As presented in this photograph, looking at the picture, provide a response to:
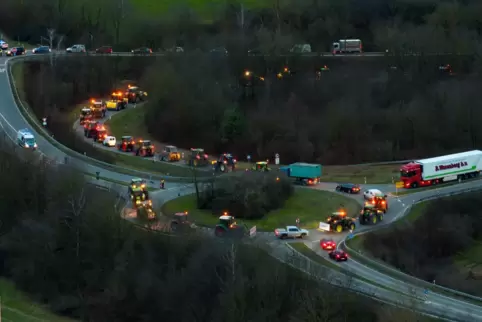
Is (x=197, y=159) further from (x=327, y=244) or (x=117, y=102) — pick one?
(x=327, y=244)

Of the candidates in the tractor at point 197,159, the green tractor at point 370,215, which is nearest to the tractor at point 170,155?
the tractor at point 197,159

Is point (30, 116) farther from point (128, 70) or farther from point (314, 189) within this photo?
point (314, 189)

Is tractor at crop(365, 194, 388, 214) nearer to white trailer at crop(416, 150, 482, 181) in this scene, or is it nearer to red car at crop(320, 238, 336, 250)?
white trailer at crop(416, 150, 482, 181)

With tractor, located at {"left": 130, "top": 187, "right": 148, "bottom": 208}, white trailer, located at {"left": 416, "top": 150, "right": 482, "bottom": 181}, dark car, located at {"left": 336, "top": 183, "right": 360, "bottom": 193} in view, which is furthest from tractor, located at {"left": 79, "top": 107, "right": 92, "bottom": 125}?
white trailer, located at {"left": 416, "top": 150, "right": 482, "bottom": 181}

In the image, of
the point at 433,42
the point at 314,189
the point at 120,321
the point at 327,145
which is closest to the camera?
the point at 120,321

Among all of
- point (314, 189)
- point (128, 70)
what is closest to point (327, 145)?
point (314, 189)

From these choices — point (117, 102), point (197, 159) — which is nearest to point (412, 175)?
point (197, 159)

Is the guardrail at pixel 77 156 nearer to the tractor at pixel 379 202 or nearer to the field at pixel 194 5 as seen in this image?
the tractor at pixel 379 202
